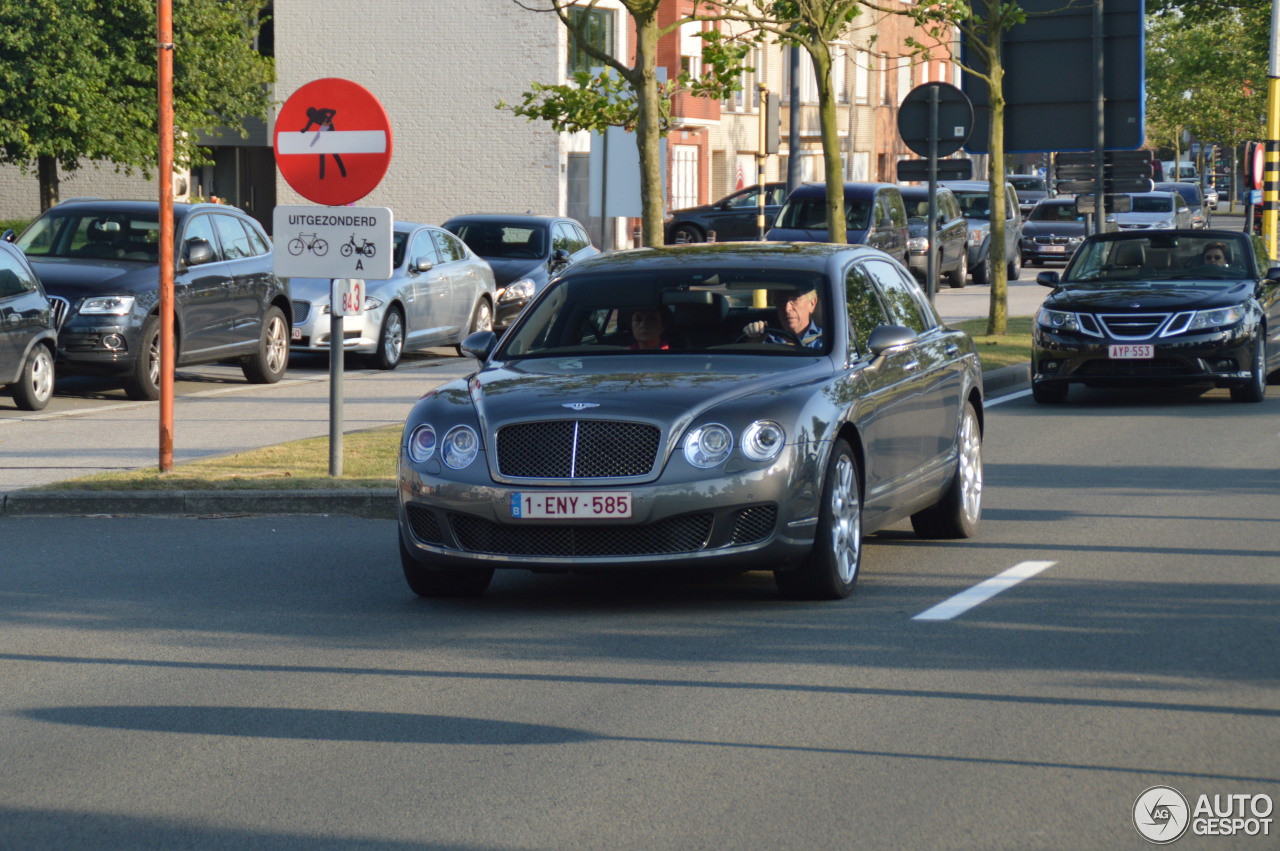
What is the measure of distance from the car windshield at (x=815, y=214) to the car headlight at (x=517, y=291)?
8.86 meters

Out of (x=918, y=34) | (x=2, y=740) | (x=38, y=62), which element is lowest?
(x=2, y=740)

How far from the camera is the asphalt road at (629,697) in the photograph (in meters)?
5.23

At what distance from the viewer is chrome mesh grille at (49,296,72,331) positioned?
17.5 metres

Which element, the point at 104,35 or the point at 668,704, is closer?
the point at 668,704

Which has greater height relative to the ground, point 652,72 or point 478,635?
point 652,72

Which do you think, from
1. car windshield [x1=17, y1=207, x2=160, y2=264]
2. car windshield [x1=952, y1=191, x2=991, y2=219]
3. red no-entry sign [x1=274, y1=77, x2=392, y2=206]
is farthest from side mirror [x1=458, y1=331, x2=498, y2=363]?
car windshield [x1=952, y1=191, x2=991, y2=219]

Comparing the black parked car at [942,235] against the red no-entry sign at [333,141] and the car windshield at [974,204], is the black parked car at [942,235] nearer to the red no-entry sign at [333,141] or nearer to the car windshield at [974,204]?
the car windshield at [974,204]

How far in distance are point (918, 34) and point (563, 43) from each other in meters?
33.1

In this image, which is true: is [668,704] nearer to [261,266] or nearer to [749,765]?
[749,765]

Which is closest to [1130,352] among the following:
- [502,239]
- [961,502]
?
[961,502]

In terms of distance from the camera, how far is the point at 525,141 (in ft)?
159

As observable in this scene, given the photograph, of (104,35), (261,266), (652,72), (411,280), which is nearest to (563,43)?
(104,35)

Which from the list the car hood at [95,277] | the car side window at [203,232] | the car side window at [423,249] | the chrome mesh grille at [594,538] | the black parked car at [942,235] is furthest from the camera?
the black parked car at [942,235]
